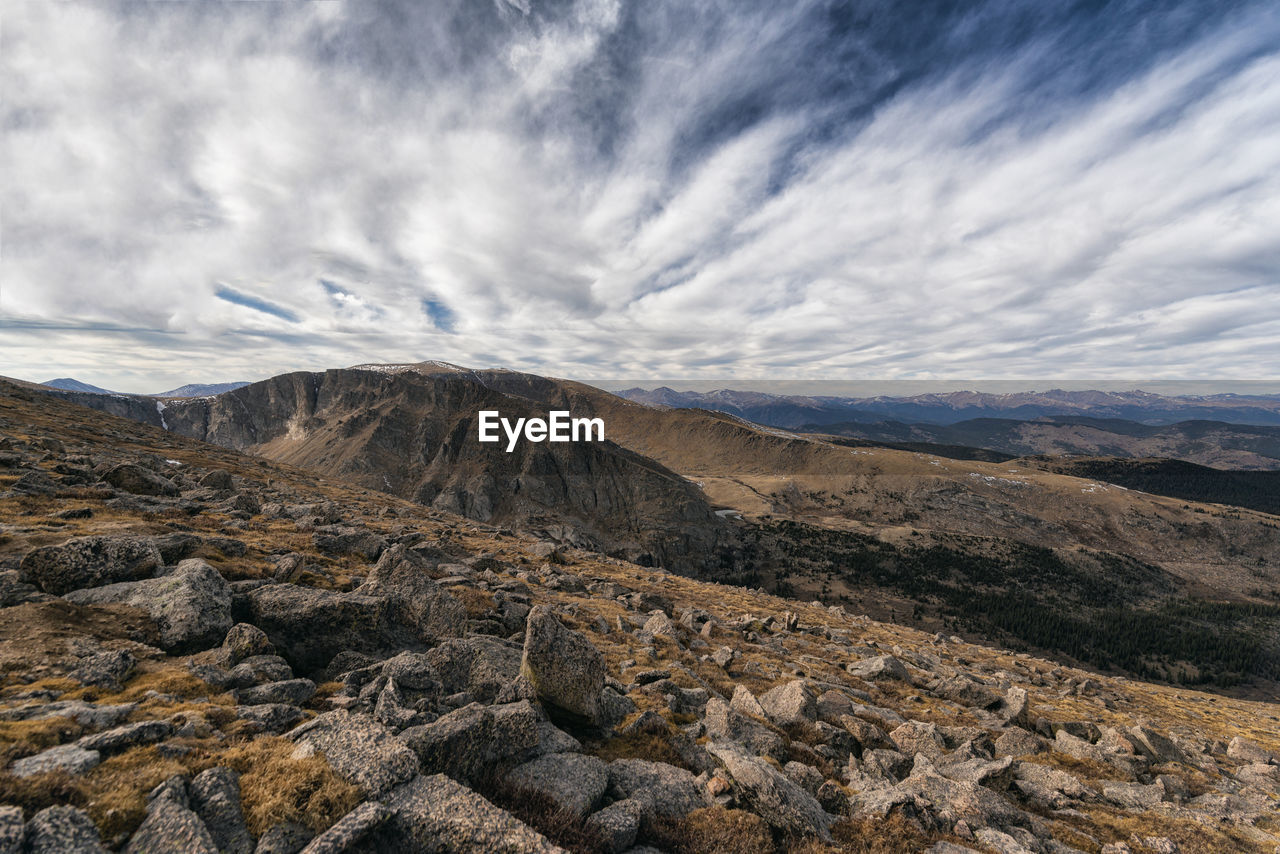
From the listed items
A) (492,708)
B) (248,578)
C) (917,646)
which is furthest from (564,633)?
(917,646)

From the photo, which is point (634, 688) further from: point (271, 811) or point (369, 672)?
point (271, 811)

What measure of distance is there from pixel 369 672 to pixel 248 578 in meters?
7.50

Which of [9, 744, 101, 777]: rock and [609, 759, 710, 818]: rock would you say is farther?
[609, 759, 710, 818]: rock

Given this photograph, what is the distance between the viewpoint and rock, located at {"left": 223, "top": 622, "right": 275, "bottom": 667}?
11.0 meters

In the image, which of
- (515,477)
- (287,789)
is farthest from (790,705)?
(515,477)

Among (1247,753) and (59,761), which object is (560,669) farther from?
(1247,753)

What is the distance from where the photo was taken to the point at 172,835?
18.0 feet

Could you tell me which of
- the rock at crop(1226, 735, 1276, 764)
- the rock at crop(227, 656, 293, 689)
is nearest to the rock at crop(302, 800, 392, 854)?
the rock at crop(227, 656, 293, 689)

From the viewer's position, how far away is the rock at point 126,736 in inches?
262

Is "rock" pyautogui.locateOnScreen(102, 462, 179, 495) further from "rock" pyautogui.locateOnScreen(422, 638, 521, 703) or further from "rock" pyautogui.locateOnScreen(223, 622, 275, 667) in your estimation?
"rock" pyautogui.locateOnScreen(422, 638, 521, 703)

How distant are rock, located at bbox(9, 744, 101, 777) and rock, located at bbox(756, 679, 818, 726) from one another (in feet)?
57.1

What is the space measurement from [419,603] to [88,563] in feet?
28.2

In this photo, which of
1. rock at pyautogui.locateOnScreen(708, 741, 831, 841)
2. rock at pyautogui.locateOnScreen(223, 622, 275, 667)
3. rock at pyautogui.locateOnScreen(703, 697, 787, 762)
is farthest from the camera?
rock at pyautogui.locateOnScreen(703, 697, 787, 762)

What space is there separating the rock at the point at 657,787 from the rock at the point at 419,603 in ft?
26.5
